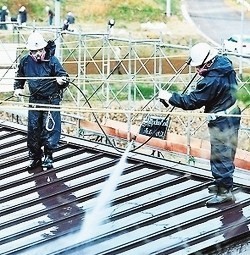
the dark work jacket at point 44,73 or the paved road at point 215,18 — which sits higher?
the dark work jacket at point 44,73

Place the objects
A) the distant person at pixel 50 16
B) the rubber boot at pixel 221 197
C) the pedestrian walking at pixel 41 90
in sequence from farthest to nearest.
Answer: the distant person at pixel 50 16
the pedestrian walking at pixel 41 90
the rubber boot at pixel 221 197

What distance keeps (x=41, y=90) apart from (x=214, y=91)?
89.9 inches

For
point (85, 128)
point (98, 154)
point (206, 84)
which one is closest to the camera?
point (206, 84)

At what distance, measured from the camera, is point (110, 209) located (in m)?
7.61

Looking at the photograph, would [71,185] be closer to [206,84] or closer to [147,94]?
[206,84]

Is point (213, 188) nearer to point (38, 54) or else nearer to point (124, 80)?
point (124, 80)

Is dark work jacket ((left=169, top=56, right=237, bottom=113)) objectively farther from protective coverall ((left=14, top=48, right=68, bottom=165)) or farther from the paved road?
the paved road

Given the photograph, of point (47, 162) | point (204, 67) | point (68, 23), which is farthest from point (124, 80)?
point (68, 23)

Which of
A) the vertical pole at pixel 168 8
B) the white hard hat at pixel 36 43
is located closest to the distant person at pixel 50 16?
the vertical pole at pixel 168 8

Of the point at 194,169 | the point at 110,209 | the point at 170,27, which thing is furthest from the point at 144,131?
the point at 170,27

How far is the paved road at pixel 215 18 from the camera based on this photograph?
30.8 metres

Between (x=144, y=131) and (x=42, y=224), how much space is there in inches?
155

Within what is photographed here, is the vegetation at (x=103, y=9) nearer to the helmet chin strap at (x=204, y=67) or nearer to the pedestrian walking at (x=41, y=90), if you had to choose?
the pedestrian walking at (x=41, y=90)

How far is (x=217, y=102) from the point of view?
730cm
